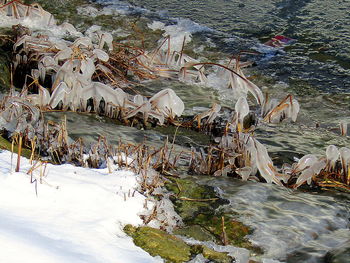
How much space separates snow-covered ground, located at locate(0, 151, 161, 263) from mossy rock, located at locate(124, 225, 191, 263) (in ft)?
0.17

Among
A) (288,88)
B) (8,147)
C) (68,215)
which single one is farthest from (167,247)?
(288,88)

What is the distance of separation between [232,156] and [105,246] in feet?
5.22

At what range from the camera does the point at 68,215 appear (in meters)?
2.37

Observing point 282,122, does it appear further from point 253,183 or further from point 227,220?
point 227,220

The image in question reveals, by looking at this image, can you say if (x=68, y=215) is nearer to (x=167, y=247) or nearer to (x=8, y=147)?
(x=167, y=247)

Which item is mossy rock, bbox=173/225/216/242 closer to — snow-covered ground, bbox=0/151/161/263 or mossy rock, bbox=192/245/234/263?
mossy rock, bbox=192/245/234/263

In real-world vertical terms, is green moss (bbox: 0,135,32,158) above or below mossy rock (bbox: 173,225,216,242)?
above

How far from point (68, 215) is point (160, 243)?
435 millimetres

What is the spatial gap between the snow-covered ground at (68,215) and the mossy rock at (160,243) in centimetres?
5

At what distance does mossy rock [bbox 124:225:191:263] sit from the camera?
93.6 inches

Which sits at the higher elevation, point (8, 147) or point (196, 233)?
point (8, 147)

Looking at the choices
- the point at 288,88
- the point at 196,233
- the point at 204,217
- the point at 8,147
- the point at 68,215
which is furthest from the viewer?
the point at 288,88

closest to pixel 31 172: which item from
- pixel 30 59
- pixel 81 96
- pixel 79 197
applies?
pixel 79 197

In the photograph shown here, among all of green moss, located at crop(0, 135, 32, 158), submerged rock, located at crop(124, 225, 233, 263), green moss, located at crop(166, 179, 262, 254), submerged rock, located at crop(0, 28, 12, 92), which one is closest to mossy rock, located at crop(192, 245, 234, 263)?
submerged rock, located at crop(124, 225, 233, 263)
